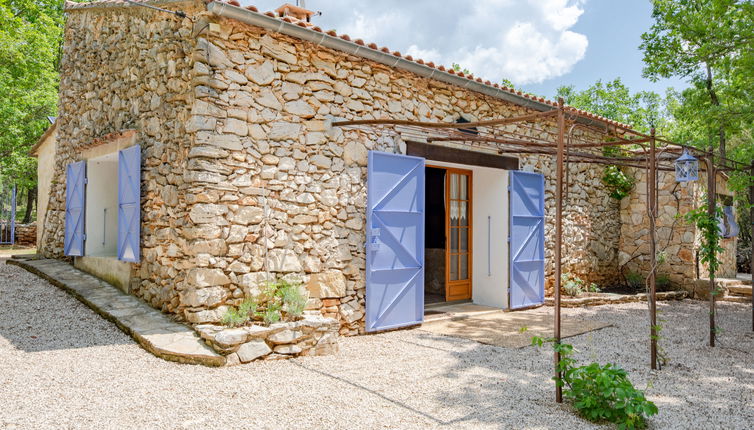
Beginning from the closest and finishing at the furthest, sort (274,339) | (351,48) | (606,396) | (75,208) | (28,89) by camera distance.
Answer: (606,396) < (274,339) < (351,48) < (75,208) < (28,89)

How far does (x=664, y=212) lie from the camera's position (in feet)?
28.7

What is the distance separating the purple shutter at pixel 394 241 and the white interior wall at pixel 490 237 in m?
1.40

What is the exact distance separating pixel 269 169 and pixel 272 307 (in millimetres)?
1354

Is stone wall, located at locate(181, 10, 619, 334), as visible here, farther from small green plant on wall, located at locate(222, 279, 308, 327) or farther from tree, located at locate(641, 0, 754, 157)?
tree, located at locate(641, 0, 754, 157)

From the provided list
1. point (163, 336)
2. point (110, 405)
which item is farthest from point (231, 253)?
point (110, 405)

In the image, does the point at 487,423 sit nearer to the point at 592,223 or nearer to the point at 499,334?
the point at 499,334

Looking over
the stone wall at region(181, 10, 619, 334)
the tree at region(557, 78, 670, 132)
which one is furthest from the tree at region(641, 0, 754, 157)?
the tree at region(557, 78, 670, 132)

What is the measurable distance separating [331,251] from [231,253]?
1079 mm

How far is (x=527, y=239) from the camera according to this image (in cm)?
704

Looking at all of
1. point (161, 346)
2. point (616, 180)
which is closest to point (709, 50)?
point (616, 180)

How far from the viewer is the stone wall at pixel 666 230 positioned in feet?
27.8

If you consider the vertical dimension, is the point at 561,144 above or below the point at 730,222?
above

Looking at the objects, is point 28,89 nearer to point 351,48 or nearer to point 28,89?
point 28,89

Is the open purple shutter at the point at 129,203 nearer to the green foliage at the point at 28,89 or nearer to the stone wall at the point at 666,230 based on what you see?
the green foliage at the point at 28,89
